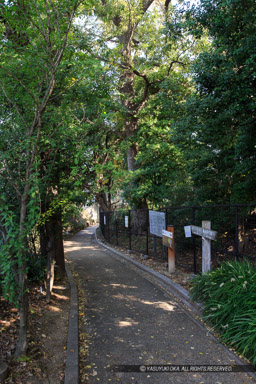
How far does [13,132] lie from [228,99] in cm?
495

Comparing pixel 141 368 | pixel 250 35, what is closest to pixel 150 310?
pixel 141 368

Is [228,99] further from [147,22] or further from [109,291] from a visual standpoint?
[147,22]

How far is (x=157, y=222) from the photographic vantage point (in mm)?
10320

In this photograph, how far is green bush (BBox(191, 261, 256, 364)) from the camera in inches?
155

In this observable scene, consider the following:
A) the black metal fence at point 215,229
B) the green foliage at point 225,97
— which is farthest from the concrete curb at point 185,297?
the green foliage at point 225,97

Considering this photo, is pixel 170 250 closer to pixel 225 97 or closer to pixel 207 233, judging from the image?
pixel 207 233

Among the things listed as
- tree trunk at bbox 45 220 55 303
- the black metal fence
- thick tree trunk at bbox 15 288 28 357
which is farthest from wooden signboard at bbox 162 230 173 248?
thick tree trunk at bbox 15 288 28 357

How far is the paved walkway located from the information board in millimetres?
2407

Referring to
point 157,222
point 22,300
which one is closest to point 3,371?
point 22,300

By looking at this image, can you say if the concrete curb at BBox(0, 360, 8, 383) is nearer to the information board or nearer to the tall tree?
the tall tree

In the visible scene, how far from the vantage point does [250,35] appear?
6336 mm

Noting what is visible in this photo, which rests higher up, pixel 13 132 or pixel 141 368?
pixel 13 132

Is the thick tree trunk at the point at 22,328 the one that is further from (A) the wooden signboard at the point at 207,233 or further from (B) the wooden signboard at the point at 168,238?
(B) the wooden signboard at the point at 168,238

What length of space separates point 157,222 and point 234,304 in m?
5.96
